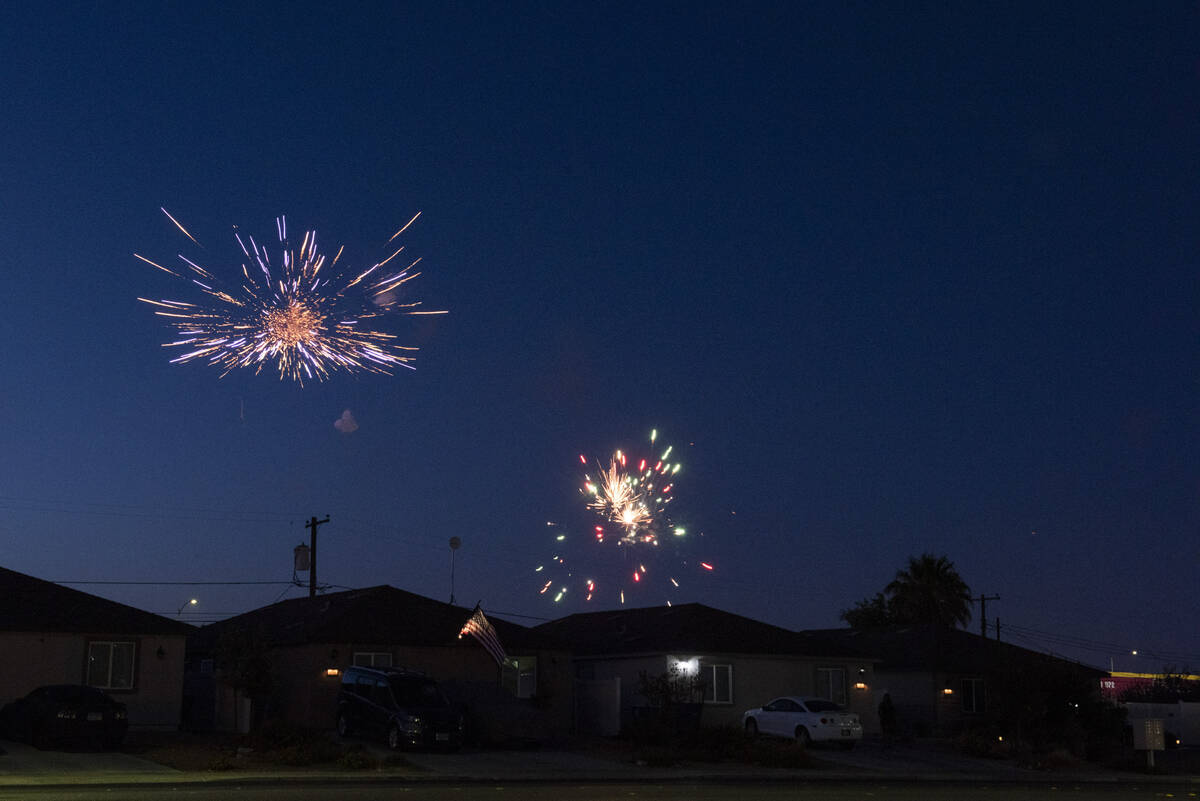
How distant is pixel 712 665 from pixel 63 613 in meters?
18.4

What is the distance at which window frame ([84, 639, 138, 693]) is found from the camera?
3241cm

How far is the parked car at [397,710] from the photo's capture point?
2862cm

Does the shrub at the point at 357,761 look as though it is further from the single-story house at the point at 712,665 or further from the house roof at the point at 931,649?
the house roof at the point at 931,649

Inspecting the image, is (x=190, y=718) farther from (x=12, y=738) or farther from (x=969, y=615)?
(x=969, y=615)

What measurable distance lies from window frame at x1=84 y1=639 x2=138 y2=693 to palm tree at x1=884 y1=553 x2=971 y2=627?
1827 inches

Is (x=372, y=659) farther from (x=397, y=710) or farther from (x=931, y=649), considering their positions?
(x=931, y=649)

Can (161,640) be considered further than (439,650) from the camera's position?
No

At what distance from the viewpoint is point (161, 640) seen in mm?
33500

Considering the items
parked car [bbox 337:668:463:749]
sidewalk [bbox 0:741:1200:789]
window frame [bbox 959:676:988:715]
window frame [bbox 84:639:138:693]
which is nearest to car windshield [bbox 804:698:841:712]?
sidewalk [bbox 0:741:1200:789]

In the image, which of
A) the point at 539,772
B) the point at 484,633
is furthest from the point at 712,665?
the point at 539,772

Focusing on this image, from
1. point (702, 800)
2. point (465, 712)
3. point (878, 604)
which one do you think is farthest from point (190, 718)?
point (878, 604)

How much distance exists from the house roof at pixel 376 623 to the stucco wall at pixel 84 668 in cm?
245

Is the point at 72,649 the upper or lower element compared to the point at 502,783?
upper

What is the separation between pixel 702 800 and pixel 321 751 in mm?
8994
